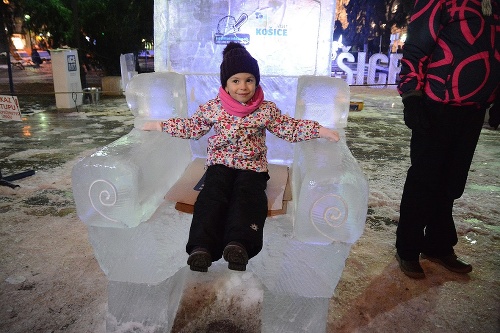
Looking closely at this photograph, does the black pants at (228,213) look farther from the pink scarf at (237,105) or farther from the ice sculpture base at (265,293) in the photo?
the pink scarf at (237,105)

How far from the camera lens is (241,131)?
219cm

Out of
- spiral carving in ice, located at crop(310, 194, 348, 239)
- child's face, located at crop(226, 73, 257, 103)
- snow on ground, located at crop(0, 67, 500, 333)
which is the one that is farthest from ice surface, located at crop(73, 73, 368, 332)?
child's face, located at crop(226, 73, 257, 103)

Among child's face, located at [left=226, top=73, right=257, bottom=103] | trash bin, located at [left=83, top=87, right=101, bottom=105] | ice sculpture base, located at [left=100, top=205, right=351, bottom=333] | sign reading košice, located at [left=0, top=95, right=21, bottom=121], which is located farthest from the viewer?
trash bin, located at [left=83, top=87, right=101, bottom=105]

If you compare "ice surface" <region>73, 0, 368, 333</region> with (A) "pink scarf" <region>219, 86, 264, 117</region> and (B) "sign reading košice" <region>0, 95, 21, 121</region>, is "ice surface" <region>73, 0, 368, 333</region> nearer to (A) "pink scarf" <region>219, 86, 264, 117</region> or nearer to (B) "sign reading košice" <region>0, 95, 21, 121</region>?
(A) "pink scarf" <region>219, 86, 264, 117</region>

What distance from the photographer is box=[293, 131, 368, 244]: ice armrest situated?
1.63m

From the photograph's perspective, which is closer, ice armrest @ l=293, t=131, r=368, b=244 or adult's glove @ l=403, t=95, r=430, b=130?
ice armrest @ l=293, t=131, r=368, b=244

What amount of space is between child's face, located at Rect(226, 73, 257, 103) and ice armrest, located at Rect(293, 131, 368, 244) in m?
0.68

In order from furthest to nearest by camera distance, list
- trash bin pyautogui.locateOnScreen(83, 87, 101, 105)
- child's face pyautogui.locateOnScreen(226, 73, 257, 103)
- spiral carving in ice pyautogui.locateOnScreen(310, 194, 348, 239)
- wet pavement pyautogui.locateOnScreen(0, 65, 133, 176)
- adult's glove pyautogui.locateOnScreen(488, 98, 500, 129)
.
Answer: trash bin pyautogui.locateOnScreen(83, 87, 101, 105)
wet pavement pyautogui.locateOnScreen(0, 65, 133, 176)
adult's glove pyautogui.locateOnScreen(488, 98, 500, 129)
child's face pyautogui.locateOnScreen(226, 73, 257, 103)
spiral carving in ice pyautogui.locateOnScreen(310, 194, 348, 239)

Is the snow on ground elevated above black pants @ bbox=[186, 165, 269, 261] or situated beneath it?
situated beneath

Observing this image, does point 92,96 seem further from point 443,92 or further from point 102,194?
point 443,92

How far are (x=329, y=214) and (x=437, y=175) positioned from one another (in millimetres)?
1070

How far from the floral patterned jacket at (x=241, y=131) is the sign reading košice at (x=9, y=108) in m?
2.97

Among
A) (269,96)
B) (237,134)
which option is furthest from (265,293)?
(269,96)

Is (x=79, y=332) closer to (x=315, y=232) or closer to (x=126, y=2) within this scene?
(x=315, y=232)
